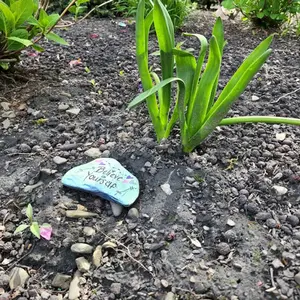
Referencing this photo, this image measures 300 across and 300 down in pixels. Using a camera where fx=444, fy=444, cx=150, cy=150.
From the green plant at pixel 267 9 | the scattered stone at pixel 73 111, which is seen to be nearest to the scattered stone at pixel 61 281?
the scattered stone at pixel 73 111

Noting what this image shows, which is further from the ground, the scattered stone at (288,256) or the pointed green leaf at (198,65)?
the pointed green leaf at (198,65)

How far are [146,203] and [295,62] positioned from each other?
4.47ft

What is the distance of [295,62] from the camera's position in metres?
2.32

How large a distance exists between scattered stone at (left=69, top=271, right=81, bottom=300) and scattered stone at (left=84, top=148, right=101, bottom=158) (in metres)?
0.48

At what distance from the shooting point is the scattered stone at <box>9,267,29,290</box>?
1225 mm

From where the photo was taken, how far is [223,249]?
123 cm

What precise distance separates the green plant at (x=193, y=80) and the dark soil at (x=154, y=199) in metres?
0.13

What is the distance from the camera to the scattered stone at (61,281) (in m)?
1.22

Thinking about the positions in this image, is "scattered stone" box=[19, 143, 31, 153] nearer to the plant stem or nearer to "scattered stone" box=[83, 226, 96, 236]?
"scattered stone" box=[83, 226, 96, 236]

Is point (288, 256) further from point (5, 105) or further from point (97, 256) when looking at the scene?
point (5, 105)

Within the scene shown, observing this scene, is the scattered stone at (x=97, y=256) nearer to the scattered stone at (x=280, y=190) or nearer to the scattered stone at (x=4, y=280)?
the scattered stone at (x=4, y=280)

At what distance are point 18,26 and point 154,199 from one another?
0.96m

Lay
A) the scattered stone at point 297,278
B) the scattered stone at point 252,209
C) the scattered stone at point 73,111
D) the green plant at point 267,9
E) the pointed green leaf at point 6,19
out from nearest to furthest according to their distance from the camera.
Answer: the scattered stone at point 297,278 → the scattered stone at point 252,209 → the pointed green leaf at point 6,19 → the scattered stone at point 73,111 → the green plant at point 267,9

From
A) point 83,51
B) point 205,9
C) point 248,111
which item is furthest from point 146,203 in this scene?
point 205,9
